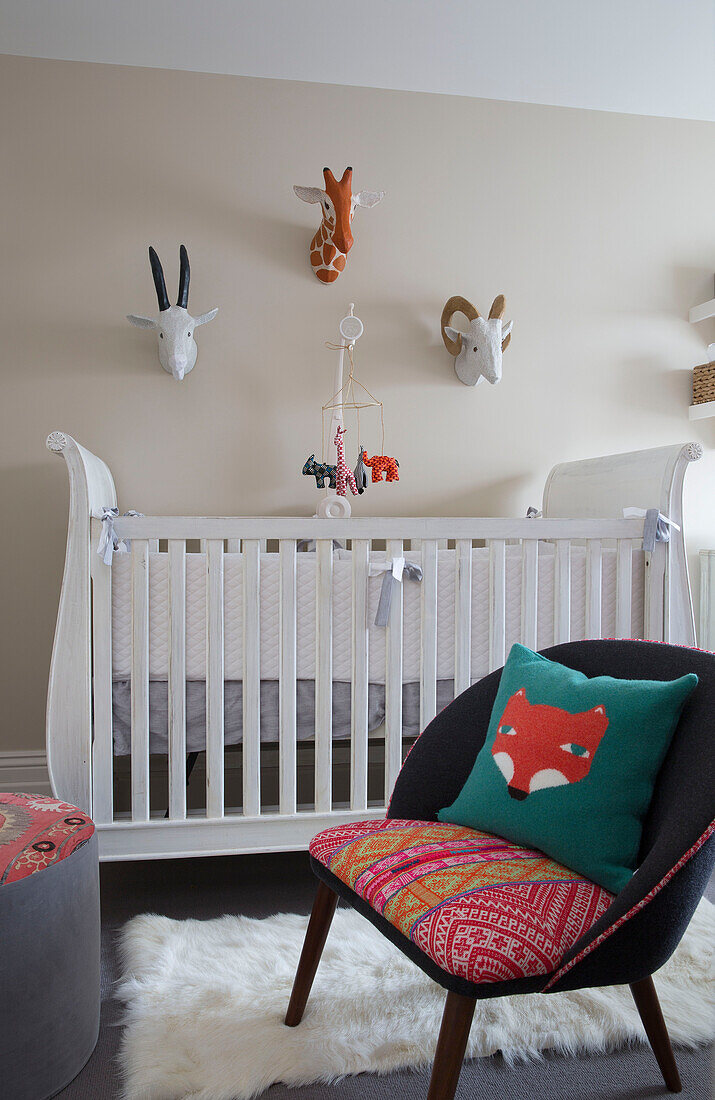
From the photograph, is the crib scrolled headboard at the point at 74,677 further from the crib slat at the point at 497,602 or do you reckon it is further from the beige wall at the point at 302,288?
the crib slat at the point at 497,602

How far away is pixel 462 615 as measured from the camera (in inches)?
76.3

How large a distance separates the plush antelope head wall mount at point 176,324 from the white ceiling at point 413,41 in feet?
2.08

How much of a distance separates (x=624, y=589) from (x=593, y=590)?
0.09m

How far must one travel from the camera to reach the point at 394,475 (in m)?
2.36

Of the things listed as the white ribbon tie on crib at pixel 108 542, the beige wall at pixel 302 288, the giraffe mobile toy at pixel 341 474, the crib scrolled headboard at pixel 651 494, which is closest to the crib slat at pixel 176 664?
the white ribbon tie on crib at pixel 108 542

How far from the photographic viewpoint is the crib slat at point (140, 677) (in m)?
1.79

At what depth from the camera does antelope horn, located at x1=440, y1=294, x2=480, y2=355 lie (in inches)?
102

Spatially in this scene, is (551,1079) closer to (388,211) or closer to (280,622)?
(280,622)

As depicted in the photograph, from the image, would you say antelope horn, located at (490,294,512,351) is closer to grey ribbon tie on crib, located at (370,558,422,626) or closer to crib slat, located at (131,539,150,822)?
grey ribbon tie on crib, located at (370,558,422,626)

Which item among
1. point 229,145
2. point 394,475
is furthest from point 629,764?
point 229,145

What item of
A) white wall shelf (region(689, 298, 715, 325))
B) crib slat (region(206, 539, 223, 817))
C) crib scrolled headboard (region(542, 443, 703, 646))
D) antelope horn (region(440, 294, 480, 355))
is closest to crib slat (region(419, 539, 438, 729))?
crib slat (region(206, 539, 223, 817))

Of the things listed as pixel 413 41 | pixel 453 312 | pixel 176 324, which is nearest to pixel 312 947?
pixel 176 324

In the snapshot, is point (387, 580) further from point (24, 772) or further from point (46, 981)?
point (24, 772)

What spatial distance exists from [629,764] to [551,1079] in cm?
56
